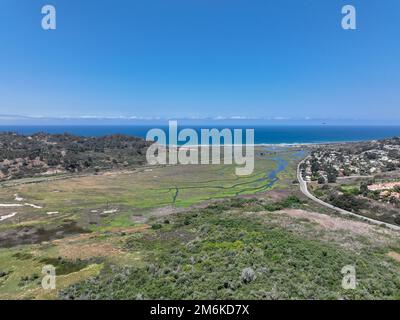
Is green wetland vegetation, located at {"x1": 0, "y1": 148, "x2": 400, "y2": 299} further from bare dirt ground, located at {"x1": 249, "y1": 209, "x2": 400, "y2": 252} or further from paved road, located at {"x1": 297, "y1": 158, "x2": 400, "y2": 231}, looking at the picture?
paved road, located at {"x1": 297, "y1": 158, "x2": 400, "y2": 231}

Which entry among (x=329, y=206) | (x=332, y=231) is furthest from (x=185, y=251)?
(x=329, y=206)

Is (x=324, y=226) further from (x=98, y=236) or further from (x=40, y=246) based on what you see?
(x=40, y=246)

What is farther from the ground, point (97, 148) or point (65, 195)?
point (97, 148)

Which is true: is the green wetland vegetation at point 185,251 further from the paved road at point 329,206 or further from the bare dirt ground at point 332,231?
the paved road at point 329,206

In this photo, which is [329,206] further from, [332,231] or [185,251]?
[185,251]

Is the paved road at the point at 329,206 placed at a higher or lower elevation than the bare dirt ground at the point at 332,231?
lower

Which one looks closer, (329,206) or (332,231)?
(332,231)

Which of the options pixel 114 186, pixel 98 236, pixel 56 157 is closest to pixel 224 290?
pixel 98 236

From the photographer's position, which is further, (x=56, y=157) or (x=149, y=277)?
(x=56, y=157)

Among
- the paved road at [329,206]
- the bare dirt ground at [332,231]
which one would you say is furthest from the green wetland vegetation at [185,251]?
the paved road at [329,206]

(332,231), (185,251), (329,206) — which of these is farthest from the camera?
(329,206)

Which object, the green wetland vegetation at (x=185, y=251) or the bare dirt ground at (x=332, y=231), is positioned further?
the bare dirt ground at (x=332, y=231)
